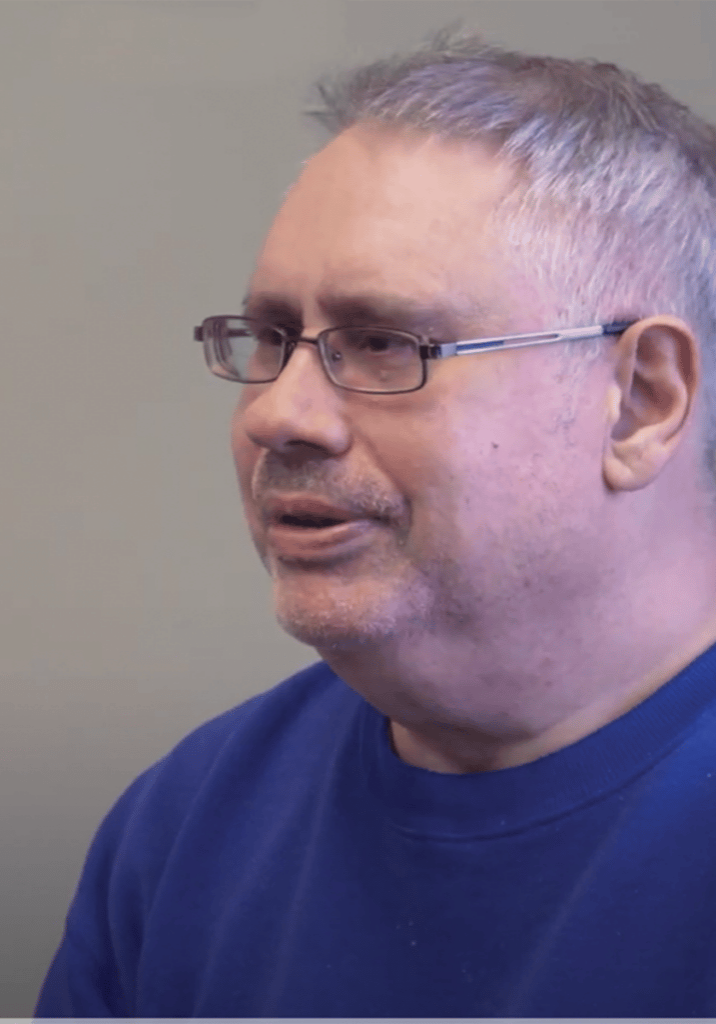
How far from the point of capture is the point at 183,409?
1342mm

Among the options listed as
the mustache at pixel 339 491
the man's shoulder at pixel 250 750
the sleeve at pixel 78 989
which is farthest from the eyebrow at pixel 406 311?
the sleeve at pixel 78 989

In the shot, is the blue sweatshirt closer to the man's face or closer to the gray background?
the man's face

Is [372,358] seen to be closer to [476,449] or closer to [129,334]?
[476,449]

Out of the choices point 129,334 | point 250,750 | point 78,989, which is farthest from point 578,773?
point 129,334

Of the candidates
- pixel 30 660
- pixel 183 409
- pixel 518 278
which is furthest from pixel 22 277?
pixel 518 278

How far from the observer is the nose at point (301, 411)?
2.48 ft

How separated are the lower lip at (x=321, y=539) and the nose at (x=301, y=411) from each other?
6cm

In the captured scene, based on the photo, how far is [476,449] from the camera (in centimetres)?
74

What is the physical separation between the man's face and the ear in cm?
3

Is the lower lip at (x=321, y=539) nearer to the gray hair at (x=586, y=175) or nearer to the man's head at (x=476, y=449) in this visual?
the man's head at (x=476, y=449)

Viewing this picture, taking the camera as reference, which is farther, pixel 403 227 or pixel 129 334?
pixel 129 334

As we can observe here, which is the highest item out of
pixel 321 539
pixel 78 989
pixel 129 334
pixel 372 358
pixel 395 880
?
pixel 129 334

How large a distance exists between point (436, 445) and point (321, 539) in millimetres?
111

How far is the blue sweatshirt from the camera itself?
0.72 m
